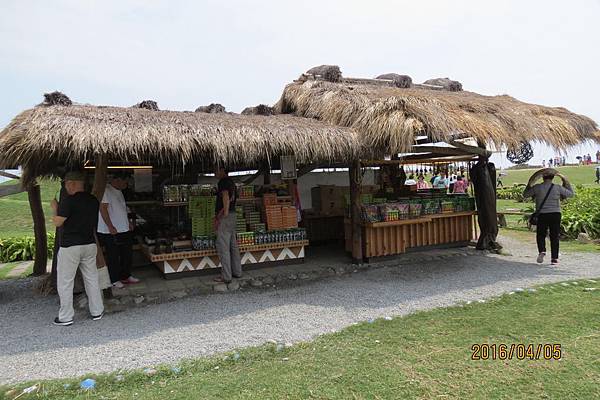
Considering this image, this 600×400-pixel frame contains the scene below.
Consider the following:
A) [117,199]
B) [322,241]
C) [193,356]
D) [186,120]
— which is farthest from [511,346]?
[322,241]

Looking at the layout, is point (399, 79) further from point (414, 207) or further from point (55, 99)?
point (55, 99)

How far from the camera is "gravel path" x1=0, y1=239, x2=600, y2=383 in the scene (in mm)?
4051

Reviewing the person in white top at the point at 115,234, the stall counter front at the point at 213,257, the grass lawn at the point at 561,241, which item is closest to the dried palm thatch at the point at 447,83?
the grass lawn at the point at 561,241

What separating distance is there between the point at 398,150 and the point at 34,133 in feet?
16.0

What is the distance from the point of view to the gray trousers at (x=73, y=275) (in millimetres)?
4895

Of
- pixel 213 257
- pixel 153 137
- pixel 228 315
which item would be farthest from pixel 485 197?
pixel 153 137

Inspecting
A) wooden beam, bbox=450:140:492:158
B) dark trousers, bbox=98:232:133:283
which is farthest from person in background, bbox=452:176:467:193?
dark trousers, bbox=98:232:133:283

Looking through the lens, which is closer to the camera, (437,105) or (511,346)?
(511,346)

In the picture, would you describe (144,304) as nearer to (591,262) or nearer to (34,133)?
(34,133)

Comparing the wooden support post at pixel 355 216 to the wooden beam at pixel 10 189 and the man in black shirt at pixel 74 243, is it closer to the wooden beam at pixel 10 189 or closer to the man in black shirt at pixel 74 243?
the man in black shirt at pixel 74 243

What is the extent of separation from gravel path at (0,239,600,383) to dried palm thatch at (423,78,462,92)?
15.0 ft

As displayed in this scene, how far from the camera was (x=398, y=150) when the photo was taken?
6.54 m
